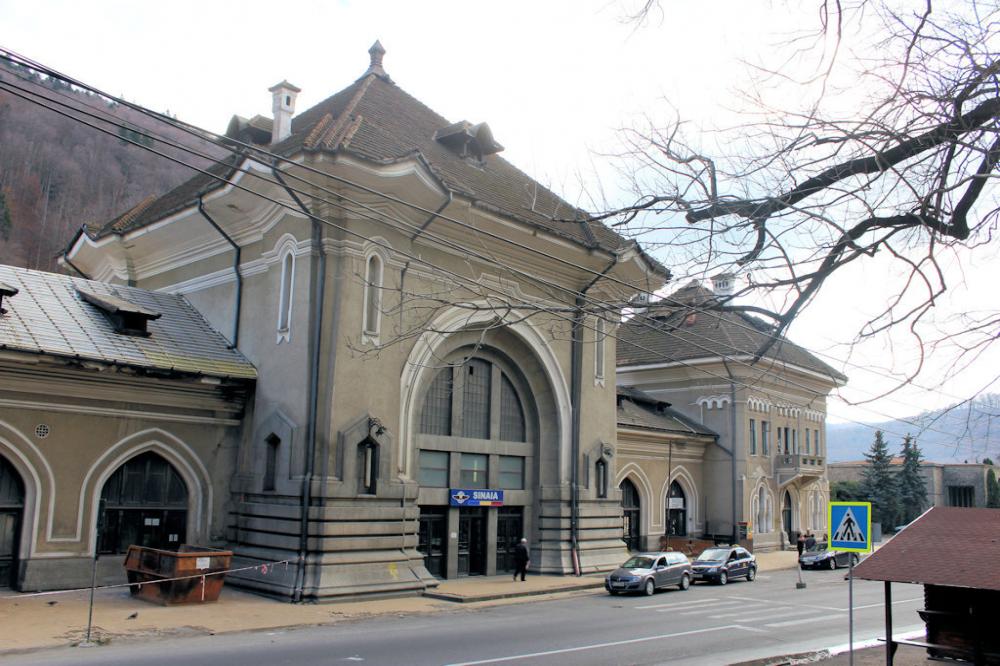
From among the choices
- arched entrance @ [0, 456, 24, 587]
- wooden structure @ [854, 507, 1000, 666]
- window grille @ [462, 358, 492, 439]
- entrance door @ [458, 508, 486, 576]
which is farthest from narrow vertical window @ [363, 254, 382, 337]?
wooden structure @ [854, 507, 1000, 666]

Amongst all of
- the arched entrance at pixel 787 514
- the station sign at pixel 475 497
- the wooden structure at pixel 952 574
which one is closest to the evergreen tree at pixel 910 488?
the arched entrance at pixel 787 514

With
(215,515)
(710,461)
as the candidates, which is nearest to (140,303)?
(215,515)

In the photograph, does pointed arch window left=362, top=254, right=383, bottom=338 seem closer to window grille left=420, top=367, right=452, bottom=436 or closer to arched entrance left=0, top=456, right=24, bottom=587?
window grille left=420, top=367, right=452, bottom=436

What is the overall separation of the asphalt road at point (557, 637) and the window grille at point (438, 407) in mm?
5666

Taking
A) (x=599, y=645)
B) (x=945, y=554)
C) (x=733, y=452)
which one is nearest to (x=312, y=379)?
(x=599, y=645)

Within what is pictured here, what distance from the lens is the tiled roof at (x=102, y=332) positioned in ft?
67.1

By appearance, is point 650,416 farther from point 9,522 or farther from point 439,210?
point 9,522

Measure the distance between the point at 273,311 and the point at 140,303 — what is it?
4577 mm

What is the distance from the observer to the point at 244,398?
2381cm

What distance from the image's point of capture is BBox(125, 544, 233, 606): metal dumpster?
18.8 meters

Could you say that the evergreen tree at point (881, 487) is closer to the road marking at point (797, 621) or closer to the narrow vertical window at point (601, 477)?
the narrow vertical window at point (601, 477)

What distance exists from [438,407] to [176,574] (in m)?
9.22

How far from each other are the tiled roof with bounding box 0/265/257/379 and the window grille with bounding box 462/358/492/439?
21.3ft

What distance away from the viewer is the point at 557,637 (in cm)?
1652
